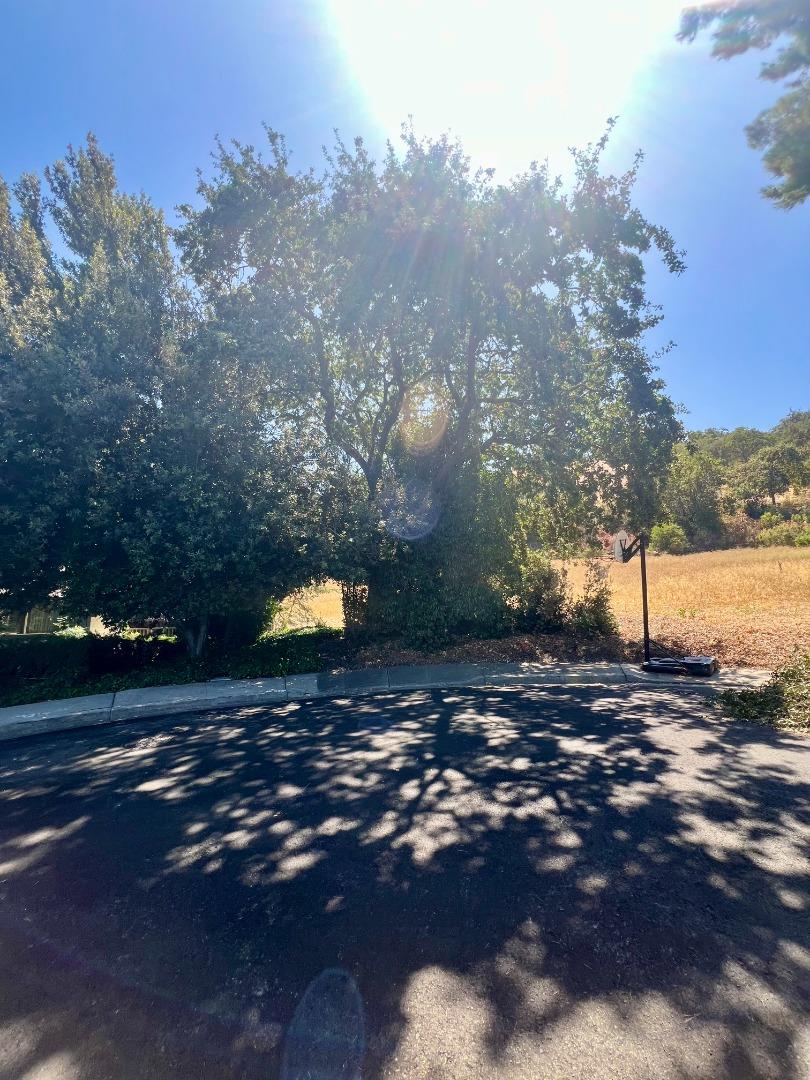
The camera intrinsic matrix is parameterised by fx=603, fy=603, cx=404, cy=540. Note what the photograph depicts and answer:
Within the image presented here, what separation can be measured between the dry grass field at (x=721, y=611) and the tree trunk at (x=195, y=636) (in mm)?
2131

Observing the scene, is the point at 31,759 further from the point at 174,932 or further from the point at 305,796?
the point at 174,932

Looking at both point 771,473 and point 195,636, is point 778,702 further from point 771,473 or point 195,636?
point 771,473

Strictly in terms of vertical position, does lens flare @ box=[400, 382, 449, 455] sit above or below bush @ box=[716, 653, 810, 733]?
above

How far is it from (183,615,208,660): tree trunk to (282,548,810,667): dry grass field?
2.13 m

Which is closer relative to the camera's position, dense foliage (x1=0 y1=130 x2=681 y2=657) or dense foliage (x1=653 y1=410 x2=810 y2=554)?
dense foliage (x1=0 y1=130 x2=681 y2=657)

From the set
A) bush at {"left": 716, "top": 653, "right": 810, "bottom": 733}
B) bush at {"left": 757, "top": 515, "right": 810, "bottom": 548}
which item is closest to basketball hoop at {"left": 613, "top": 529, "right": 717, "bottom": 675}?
bush at {"left": 716, "top": 653, "right": 810, "bottom": 733}

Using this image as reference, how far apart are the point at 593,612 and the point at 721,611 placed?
457 centimetres

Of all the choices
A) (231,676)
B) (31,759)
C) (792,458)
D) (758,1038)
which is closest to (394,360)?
(231,676)

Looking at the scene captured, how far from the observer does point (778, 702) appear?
777cm

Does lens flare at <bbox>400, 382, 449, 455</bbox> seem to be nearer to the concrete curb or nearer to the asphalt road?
the concrete curb

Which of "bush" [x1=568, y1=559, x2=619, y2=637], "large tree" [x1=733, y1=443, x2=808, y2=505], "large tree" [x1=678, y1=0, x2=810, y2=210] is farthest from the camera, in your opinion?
"large tree" [x1=733, y1=443, x2=808, y2=505]

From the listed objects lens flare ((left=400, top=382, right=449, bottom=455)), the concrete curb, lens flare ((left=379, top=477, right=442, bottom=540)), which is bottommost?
the concrete curb

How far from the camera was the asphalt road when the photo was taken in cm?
239

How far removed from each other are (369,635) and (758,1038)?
11.2 m
